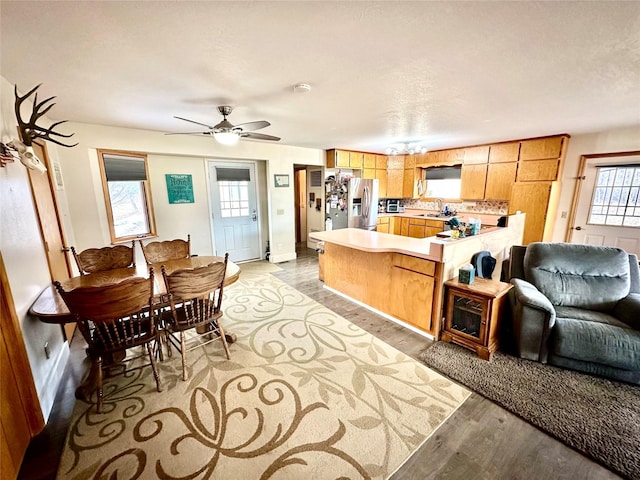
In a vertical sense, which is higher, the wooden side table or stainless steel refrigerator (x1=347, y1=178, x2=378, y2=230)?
stainless steel refrigerator (x1=347, y1=178, x2=378, y2=230)

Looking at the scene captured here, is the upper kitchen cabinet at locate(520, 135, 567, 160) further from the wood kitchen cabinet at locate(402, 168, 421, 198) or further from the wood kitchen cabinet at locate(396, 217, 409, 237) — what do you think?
the wood kitchen cabinet at locate(396, 217, 409, 237)

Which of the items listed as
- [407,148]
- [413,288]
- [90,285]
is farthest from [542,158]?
[90,285]

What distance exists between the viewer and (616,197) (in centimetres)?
411

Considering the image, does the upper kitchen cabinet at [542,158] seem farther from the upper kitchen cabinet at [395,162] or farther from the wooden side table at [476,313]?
the wooden side table at [476,313]

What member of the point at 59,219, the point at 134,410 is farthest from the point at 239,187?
the point at 134,410

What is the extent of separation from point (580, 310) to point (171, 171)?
219 inches

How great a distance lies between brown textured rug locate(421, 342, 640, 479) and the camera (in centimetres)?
157

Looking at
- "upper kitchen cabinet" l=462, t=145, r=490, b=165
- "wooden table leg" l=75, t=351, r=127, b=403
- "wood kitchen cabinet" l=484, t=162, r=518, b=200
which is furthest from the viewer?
"upper kitchen cabinet" l=462, t=145, r=490, b=165

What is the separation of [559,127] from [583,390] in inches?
140

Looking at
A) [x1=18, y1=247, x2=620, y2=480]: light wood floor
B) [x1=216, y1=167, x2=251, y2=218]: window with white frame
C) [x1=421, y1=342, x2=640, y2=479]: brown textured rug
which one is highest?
[x1=216, y1=167, x2=251, y2=218]: window with white frame

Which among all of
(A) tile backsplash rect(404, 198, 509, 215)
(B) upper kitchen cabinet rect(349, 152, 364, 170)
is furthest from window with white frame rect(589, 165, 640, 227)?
(B) upper kitchen cabinet rect(349, 152, 364, 170)

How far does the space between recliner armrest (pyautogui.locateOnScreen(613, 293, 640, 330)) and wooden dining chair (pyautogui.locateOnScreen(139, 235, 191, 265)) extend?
4.28m

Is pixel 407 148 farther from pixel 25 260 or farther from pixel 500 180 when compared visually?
pixel 25 260

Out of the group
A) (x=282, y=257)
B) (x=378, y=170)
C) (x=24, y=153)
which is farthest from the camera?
(x=378, y=170)
